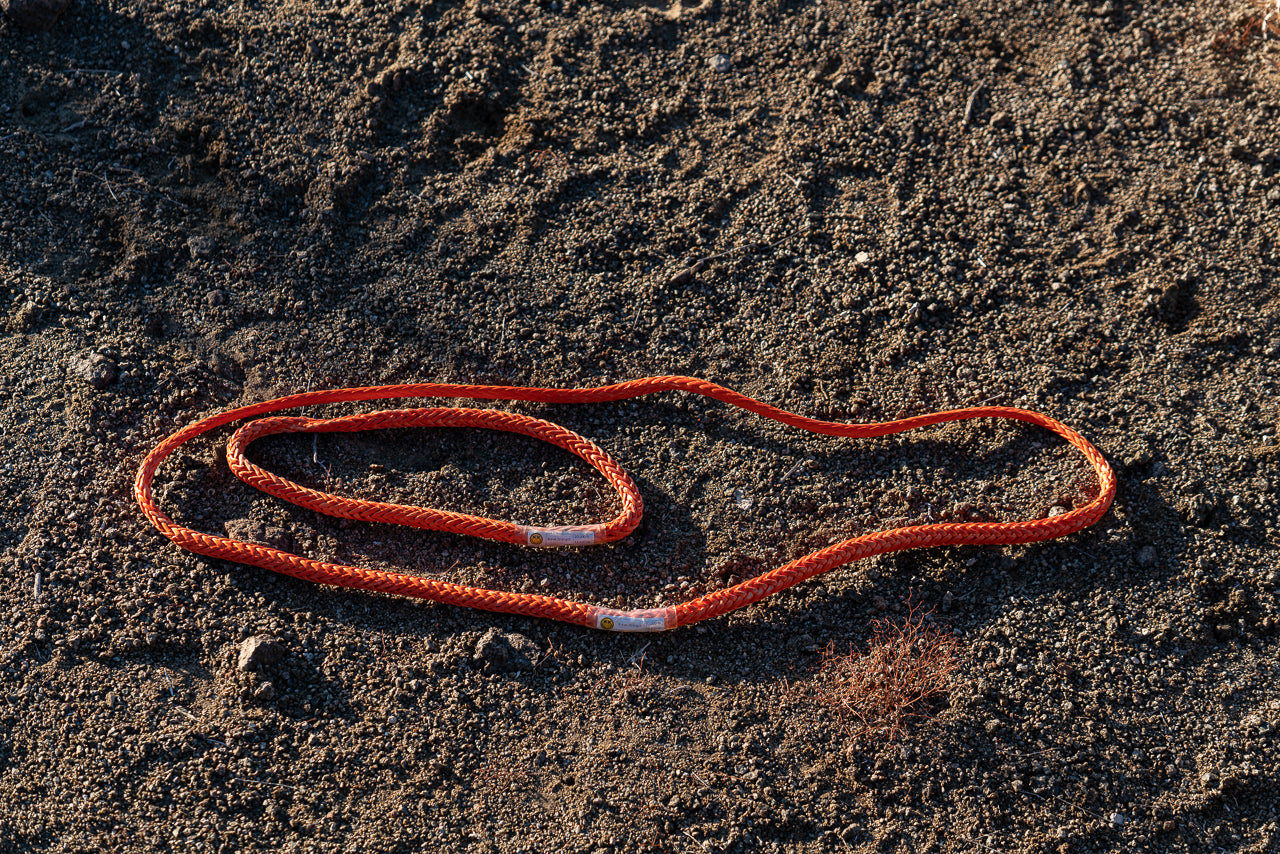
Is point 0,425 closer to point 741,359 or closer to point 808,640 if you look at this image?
point 741,359

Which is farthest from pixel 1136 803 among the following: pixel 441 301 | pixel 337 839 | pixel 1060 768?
pixel 441 301

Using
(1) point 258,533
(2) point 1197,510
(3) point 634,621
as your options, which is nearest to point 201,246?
(1) point 258,533

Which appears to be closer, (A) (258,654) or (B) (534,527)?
(A) (258,654)

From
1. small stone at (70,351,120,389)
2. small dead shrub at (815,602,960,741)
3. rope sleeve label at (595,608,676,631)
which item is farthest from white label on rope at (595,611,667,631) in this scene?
small stone at (70,351,120,389)

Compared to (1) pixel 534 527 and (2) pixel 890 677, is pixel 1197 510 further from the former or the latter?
(1) pixel 534 527

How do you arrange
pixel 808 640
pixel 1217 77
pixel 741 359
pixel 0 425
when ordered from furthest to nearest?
pixel 1217 77
pixel 741 359
pixel 0 425
pixel 808 640

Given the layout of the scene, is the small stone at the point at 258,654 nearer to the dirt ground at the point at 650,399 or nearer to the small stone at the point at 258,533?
the dirt ground at the point at 650,399
